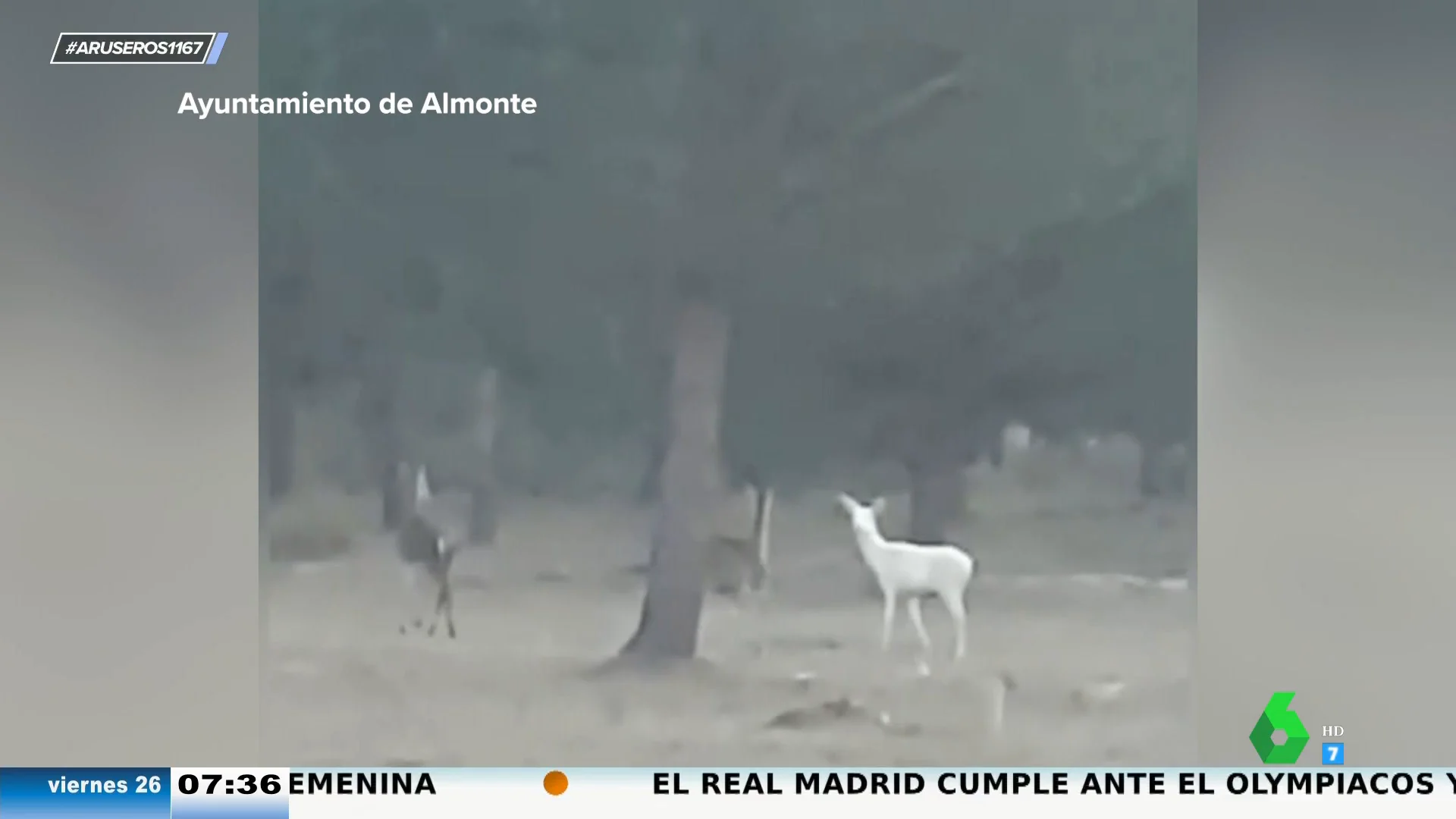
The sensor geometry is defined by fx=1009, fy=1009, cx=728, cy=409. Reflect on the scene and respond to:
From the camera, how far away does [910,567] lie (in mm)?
1984

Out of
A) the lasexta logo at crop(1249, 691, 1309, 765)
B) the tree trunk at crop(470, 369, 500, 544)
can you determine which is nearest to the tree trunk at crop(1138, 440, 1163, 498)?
the lasexta logo at crop(1249, 691, 1309, 765)

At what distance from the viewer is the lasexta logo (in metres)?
1.97

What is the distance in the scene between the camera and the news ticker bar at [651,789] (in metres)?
2.01

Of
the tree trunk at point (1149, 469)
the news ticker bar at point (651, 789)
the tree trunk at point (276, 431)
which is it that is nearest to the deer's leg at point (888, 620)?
the news ticker bar at point (651, 789)

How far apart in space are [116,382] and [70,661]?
1.86ft

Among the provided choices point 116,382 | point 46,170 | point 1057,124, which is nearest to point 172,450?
point 116,382

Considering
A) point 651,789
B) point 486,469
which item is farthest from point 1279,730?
point 486,469

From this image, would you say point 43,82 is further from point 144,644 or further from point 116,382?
point 144,644

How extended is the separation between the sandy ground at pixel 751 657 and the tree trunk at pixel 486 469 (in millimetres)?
39

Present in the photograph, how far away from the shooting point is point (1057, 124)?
1.98 metres

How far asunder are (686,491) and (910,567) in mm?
468

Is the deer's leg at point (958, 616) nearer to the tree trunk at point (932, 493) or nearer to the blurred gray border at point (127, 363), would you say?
the tree trunk at point (932, 493)
